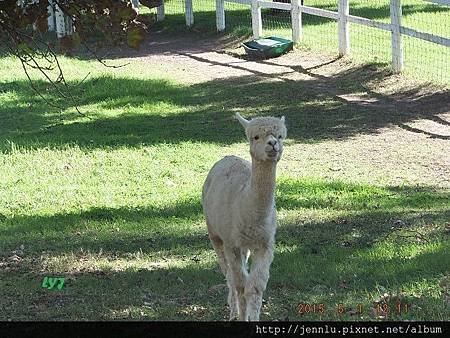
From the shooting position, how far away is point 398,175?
1138cm

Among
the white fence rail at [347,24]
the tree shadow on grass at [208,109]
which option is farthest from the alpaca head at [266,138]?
the white fence rail at [347,24]

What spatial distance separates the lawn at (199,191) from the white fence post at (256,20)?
2.50 metres

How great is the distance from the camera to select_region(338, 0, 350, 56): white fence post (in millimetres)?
18750

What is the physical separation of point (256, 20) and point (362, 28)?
2.36 metres

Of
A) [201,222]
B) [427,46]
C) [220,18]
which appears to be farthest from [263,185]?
[220,18]

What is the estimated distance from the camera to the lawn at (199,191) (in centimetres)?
721

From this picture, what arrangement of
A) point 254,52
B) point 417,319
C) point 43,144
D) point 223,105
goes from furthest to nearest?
point 254,52 → point 223,105 → point 43,144 → point 417,319

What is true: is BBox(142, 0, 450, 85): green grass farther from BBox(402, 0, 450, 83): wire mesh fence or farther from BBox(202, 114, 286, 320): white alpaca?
BBox(202, 114, 286, 320): white alpaca

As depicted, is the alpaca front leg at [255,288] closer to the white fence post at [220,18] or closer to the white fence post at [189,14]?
the white fence post at [220,18]

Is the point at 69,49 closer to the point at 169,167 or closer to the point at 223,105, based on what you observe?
the point at 169,167

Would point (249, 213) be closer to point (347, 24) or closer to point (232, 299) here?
point (232, 299)

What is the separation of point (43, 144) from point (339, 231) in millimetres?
6075

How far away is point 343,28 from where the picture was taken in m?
19.0

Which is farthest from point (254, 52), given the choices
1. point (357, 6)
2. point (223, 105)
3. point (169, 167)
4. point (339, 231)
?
point (339, 231)
